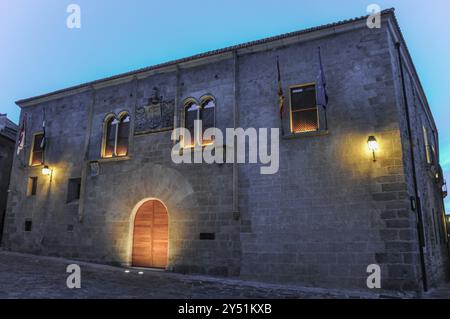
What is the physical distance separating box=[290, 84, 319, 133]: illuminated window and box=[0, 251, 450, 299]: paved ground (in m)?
4.51

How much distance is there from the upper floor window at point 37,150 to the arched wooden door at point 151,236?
20.2ft

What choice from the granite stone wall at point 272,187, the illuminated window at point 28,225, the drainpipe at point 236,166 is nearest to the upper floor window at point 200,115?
the granite stone wall at point 272,187

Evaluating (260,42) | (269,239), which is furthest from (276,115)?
(269,239)

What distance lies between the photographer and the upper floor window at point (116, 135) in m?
13.1

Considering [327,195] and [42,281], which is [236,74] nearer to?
[327,195]

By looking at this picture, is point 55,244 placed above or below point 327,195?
below

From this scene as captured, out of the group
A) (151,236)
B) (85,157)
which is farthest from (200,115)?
(85,157)

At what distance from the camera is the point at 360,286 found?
8.52 meters

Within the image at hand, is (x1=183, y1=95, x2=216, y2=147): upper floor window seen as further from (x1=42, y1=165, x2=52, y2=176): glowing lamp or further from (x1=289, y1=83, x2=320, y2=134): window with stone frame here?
(x1=42, y1=165, x2=52, y2=176): glowing lamp

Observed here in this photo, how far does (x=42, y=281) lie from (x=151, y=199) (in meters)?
4.27

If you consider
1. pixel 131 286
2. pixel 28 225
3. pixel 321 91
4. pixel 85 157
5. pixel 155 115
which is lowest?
pixel 131 286

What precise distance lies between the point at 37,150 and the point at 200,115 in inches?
329

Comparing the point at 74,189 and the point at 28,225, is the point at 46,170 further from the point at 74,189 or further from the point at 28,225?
the point at 28,225

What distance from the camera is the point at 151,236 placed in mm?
11758
